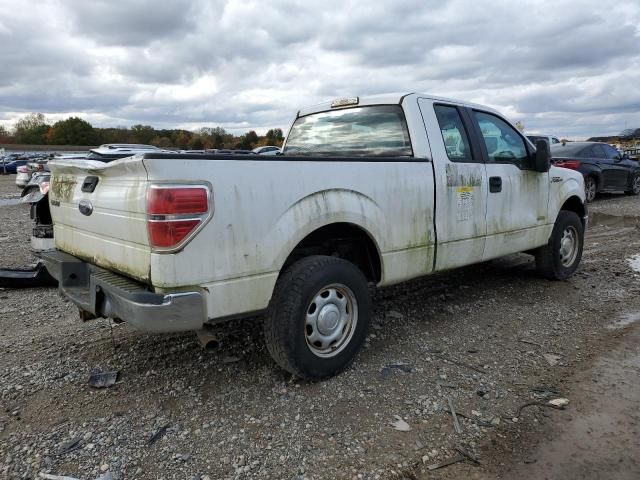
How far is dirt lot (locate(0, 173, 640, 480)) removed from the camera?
2.62m

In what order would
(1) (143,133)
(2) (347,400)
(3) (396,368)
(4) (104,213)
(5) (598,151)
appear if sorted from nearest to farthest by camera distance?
(4) (104,213) → (2) (347,400) → (3) (396,368) → (5) (598,151) → (1) (143,133)

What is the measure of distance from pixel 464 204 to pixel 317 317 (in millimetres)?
1774

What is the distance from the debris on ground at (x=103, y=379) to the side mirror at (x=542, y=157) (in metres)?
4.25

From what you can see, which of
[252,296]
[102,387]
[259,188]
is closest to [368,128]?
[259,188]

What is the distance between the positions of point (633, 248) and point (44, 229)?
310 inches

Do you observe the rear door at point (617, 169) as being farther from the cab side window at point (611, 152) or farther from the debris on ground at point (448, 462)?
the debris on ground at point (448, 462)

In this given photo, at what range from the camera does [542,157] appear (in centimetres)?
502

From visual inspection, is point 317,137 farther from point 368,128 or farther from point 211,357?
point 211,357

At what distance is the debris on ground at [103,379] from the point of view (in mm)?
3415

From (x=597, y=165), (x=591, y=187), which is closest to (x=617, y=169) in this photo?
(x=597, y=165)

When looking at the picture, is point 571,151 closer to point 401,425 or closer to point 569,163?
point 569,163

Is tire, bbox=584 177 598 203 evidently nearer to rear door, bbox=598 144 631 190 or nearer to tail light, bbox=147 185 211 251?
rear door, bbox=598 144 631 190

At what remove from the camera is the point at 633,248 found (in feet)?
A: 25.4

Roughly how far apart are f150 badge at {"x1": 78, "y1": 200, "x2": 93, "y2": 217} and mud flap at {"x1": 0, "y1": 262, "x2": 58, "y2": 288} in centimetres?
285
